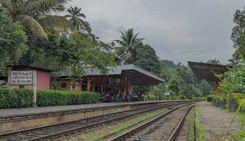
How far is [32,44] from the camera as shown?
36125 mm

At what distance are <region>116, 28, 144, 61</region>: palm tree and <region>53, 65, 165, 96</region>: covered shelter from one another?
2047 cm

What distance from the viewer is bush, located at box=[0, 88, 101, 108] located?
20.9m

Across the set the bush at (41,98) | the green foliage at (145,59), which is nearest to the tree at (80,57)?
the bush at (41,98)

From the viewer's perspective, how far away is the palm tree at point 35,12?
3209cm

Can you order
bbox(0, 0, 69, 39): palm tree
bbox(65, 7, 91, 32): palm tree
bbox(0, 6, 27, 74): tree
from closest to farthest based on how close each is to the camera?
bbox(0, 6, 27, 74): tree
bbox(0, 0, 69, 39): palm tree
bbox(65, 7, 91, 32): palm tree

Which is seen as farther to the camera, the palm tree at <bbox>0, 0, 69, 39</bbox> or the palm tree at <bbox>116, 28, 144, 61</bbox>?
the palm tree at <bbox>116, 28, 144, 61</bbox>

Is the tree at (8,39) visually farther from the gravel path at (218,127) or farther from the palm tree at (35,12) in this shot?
the gravel path at (218,127)

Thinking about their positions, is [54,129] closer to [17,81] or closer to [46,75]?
[17,81]

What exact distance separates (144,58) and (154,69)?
290 cm

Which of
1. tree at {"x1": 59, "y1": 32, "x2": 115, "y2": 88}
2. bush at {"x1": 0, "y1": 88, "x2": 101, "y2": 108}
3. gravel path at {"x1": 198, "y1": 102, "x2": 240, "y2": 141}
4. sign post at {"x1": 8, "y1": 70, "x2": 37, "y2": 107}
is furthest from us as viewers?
tree at {"x1": 59, "y1": 32, "x2": 115, "y2": 88}

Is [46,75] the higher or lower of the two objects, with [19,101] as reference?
higher

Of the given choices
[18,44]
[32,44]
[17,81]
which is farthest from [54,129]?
[32,44]

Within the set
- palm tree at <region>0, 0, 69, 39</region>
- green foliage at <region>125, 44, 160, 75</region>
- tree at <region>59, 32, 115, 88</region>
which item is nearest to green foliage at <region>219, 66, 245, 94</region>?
palm tree at <region>0, 0, 69, 39</region>

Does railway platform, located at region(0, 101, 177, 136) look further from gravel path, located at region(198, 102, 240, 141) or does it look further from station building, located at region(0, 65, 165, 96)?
station building, located at region(0, 65, 165, 96)
